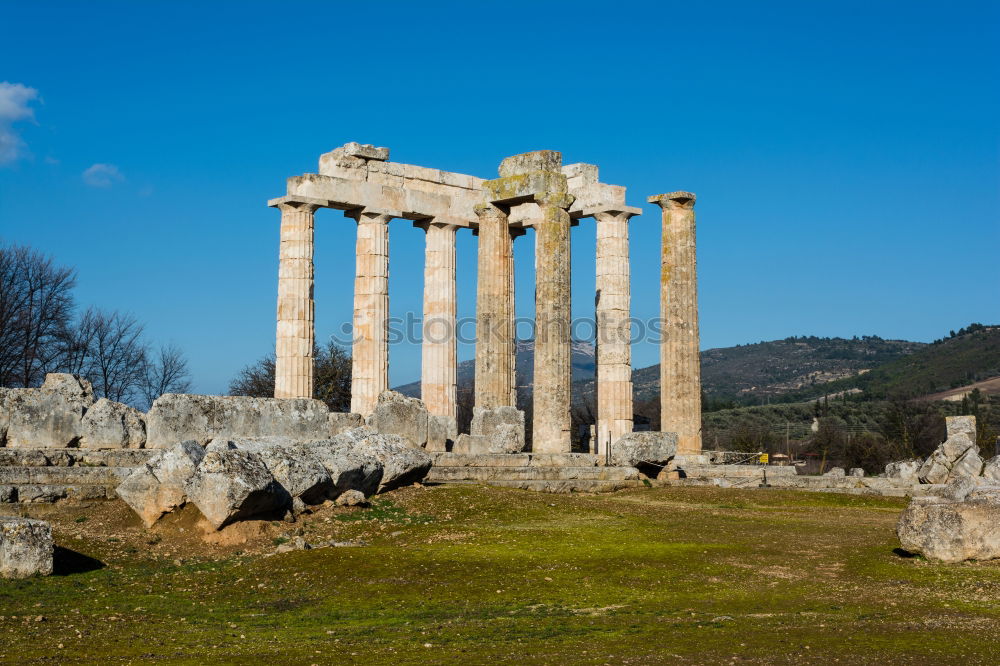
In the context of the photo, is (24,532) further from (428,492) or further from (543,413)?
(543,413)

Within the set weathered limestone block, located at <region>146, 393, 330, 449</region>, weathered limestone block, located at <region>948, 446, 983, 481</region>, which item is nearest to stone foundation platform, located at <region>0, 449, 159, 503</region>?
weathered limestone block, located at <region>146, 393, 330, 449</region>

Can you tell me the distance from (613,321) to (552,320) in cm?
802

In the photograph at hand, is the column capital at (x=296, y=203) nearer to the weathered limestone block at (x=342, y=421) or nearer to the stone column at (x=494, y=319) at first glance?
the stone column at (x=494, y=319)

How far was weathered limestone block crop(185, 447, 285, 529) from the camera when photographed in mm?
15906

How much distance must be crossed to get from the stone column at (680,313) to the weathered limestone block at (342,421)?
39.2 ft

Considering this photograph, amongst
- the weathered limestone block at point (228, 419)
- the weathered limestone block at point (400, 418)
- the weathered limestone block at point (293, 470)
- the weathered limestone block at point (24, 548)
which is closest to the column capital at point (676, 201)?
the weathered limestone block at point (400, 418)

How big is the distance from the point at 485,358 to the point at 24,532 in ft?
64.7

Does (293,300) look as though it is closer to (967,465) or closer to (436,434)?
(436,434)

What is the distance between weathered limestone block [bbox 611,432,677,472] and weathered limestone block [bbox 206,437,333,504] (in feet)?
34.3

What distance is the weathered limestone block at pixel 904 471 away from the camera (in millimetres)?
30777

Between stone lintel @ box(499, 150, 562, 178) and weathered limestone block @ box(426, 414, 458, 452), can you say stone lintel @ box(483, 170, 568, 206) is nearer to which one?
stone lintel @ box(499, 150, 562, 178)

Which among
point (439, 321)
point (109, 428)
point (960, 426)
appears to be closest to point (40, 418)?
point (109, 428)

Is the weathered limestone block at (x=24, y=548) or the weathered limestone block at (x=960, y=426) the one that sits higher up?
the weathered limestone block at (x=960, y=426)

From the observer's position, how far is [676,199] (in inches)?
1340
